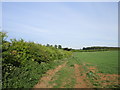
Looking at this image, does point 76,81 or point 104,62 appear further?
point 104,62

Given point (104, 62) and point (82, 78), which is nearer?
point (82, 78)

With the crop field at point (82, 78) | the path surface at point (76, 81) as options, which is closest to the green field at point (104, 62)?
the crop field at point (82, 78)

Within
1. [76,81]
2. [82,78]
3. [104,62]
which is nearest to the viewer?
[76,81]

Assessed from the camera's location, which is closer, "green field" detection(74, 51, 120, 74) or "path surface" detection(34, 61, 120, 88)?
"path surface" detection(34, 61, 120, 88)

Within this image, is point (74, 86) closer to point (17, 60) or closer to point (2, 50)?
point (17, 60)

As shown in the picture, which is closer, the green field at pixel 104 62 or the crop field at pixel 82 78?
the crop field at pixel 82 78

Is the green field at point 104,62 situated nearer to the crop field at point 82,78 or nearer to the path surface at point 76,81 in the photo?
the crop field at point 82,78

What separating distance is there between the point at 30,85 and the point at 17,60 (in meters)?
1.68

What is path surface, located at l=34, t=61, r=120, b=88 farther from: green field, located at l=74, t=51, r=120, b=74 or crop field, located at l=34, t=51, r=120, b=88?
green field, located at l=74, t=51, r=120, b=74

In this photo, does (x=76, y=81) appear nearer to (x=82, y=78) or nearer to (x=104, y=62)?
(x=82, y=78)

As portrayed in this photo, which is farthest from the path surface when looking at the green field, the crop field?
the green field

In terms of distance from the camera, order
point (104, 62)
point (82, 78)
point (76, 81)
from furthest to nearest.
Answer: point (104, 62)
point (82, 78)
point (76, 81)

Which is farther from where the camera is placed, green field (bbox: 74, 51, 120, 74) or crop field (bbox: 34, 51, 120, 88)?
green field (bbox: 74, 51, 120, 74)

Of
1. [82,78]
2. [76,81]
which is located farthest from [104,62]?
[76,81]
